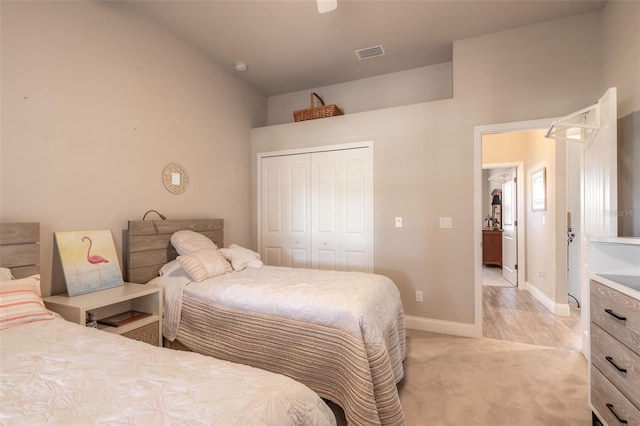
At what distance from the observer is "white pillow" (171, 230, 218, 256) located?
254 cm

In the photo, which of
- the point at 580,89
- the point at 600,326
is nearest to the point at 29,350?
the point at 600,326

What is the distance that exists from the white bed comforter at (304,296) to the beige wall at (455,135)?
95 cm

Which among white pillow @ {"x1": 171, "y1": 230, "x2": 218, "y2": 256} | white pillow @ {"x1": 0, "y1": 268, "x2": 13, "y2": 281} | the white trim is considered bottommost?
white pillow @ {"x1": 0, "y1": 268, "x2": 13, "y2": 281}

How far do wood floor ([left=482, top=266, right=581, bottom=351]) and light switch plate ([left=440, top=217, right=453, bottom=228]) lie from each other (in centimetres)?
116

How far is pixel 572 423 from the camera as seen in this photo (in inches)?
66.7

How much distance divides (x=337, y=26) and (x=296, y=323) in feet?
8.71

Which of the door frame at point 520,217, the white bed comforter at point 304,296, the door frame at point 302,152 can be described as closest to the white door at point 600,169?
the white bed comforter at point 304,296

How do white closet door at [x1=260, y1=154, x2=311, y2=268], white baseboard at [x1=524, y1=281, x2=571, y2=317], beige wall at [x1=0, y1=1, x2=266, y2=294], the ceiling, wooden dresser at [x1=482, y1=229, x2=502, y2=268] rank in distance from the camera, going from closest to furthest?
1. beige wall at [x1=0, y1=1, x2=266, y2=294]
2. the ceiling
3. white baseboard at [x1=524, y1=281, x2=571, y2=317]
4. white closet door at [x1=260, y1=154, x2=311, y2=268]
5. wooden dresser at [x1=482, y1=229, x2=502, y2=268]

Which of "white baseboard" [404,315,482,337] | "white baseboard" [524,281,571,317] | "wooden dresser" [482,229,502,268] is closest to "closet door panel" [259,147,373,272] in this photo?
"white baseboard" [404,315,482,337]

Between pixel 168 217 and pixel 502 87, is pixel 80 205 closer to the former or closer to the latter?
pixel 168 217

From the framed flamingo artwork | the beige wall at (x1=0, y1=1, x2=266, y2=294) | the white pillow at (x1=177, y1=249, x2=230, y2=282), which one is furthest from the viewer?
the white pillow at (x1=177, y1=249, x2=230, y2=282)

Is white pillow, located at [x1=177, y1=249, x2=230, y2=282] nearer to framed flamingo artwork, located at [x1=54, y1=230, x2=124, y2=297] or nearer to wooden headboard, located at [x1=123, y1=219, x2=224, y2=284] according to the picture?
wooden headboard, located at [x1=123, y1=219, x2=224, y2=284]

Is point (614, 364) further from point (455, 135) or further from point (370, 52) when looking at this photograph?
point (370, 52)

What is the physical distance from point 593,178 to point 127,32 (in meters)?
3.96
